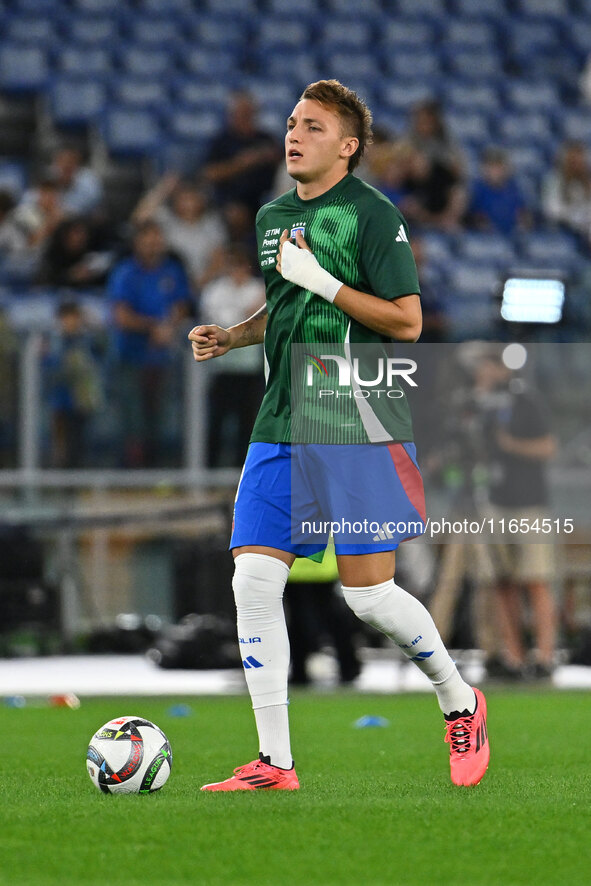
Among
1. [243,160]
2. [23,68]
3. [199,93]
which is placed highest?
[23,68]

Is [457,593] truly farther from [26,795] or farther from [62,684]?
[26,795]

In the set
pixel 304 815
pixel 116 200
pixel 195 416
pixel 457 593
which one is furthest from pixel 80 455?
pixel 304 815

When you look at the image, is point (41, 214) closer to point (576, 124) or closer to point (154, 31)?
point (154, 31)

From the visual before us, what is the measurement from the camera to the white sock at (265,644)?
4344 millimetres

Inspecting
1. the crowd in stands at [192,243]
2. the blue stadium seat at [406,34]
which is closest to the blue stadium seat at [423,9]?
the blue stadium seat at [406,34]

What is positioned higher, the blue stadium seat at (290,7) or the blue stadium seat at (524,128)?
the blue stadium seat at (290,7)

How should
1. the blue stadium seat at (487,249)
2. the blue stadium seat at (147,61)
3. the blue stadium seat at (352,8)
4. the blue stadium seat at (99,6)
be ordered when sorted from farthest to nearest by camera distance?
the blue stadium seat at (352,8) < the blue stadium seat at (99,6) < the blue stadium seat at (147,61) < the blue stadium seat at (487,249)

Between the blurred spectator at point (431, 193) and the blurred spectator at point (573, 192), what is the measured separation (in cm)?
142

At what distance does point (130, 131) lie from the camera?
16.0 m

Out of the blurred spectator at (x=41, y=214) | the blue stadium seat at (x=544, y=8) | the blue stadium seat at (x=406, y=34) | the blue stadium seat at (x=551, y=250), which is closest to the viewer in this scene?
the blurred spectator at (x=41, y=214)

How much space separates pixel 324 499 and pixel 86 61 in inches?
520

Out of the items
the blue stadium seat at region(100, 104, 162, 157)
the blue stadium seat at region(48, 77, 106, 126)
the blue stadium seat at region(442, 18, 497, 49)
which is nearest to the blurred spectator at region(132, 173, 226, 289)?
the blue stadium seat at region(100, 104, 162, 157)

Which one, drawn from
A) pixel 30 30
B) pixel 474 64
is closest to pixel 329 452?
pixel 30 30

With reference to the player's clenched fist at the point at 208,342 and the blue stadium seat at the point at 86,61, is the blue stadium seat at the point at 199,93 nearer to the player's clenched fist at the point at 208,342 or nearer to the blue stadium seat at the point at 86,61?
the blue stadium seat at the point at 86,61
